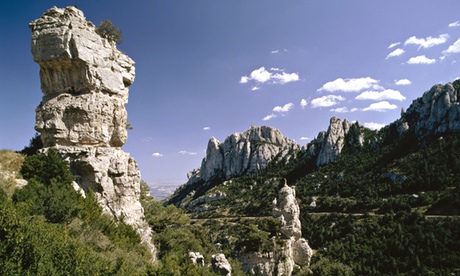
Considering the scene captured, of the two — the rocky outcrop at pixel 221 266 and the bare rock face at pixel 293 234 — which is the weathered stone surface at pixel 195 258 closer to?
the rocky outcrop at pixel 221 266

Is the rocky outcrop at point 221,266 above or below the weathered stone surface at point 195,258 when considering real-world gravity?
below

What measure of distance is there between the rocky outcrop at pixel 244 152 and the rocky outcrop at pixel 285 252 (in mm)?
110049

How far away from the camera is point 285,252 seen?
32.8m

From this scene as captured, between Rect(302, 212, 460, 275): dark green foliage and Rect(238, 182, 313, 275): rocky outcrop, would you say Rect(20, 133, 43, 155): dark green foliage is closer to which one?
Rect(238, 182, 313, 275): rocky outcrop

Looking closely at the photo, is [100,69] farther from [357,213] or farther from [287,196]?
[357,213]

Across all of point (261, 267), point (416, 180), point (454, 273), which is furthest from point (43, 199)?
point (416, 180)

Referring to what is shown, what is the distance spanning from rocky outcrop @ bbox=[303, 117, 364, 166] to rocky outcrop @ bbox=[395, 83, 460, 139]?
21.8 m

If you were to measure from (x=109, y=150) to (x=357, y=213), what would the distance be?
68.0 meters

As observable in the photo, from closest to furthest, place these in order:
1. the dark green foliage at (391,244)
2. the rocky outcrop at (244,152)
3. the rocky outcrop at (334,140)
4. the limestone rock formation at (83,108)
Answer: the limestone rock formation at (83,108)
the dark green foliage at (391,244)
the rocky outcrop at (334,140)
the rocky outcrop at (244,152)

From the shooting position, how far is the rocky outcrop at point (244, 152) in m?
153

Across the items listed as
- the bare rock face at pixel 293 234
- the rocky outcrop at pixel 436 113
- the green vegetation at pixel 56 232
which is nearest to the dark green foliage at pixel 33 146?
the green vegetation at pixel 56 232

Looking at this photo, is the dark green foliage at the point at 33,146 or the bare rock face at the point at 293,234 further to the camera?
the bare rock face at the point at 293,234

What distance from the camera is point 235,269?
29.7 metres

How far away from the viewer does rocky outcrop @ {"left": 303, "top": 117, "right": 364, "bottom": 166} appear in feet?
406
